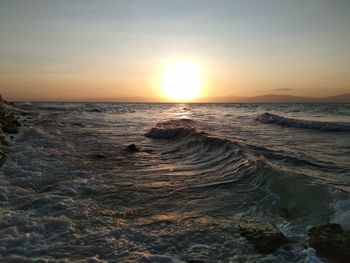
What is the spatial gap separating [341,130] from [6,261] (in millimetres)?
24343

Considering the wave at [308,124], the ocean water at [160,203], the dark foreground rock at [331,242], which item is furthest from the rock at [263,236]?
the wave at [308,124]

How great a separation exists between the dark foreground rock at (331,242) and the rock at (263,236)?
499 mm

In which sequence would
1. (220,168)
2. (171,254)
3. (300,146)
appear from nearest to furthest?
(171,254) < (220,168) < (300,146)

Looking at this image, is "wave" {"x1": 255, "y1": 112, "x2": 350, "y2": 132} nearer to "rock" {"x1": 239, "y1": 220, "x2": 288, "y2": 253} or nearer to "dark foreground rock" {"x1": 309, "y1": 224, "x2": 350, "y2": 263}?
"dark foreground rock" {"x1": 309, "y1": 224, "x2": 350, "y2": 263}

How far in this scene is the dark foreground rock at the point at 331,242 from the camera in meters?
4.87

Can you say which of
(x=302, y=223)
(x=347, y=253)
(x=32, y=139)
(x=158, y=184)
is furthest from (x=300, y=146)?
(x=32, y=139)

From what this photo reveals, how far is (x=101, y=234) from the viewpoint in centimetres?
576

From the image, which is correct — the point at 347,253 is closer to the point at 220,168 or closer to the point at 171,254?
the point at 171,254

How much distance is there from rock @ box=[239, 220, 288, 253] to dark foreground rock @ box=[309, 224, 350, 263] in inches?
19.6

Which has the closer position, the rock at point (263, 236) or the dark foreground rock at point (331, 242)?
the dark foreground rock at point (331, 242)

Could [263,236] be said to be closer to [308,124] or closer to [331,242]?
[331,242]

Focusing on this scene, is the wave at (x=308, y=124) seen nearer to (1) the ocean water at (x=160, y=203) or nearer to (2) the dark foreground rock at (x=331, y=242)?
(1) the ocean water at (x=160, y=203)

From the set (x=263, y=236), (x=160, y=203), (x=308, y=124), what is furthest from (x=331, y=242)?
(x=308, y=124)

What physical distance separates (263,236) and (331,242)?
1016 mm
